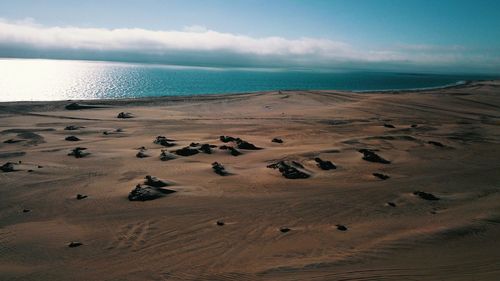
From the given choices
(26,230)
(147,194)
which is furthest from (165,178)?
(26,230)

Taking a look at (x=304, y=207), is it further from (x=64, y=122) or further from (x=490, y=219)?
(x=64, y=122)

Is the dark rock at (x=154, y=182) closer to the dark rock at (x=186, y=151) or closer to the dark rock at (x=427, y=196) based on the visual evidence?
→ the dark rock at (x=186, y=151)

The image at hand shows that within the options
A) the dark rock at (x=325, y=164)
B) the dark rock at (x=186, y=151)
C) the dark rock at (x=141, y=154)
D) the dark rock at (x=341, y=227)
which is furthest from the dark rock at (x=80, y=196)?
the dark rock at (x=325, y=164)

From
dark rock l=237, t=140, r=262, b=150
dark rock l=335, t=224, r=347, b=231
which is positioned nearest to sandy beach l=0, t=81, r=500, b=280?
dark rock l=335, t=224, r=347, b=231

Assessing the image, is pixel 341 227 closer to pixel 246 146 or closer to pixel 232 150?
pixel 232 150

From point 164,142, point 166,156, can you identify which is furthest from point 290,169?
point 164,142
